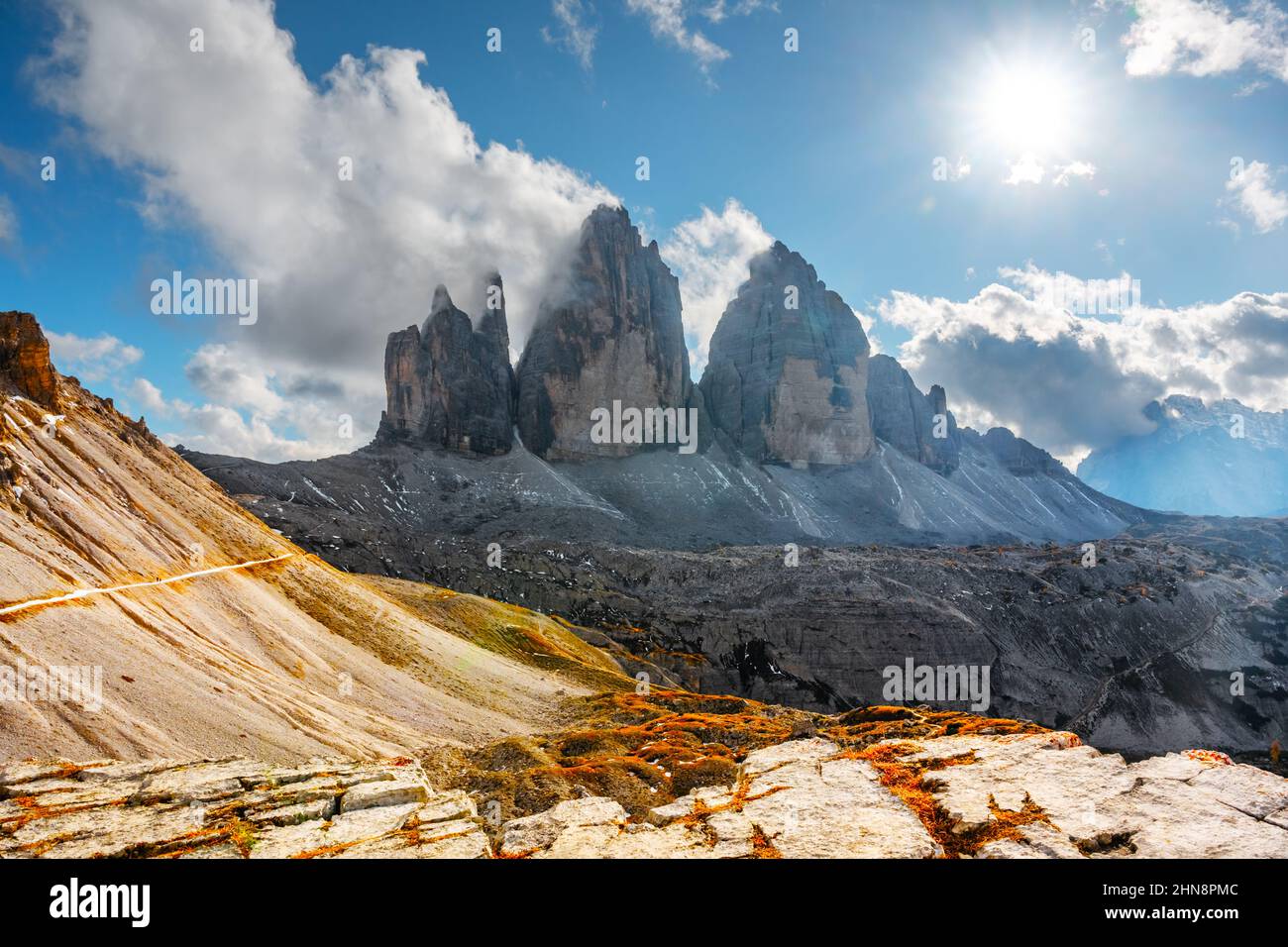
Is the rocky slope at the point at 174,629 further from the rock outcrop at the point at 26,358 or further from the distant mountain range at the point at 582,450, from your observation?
the distant mountain range at the point at 582,450

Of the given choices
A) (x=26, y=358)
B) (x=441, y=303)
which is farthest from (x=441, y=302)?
(x=26, y=358)

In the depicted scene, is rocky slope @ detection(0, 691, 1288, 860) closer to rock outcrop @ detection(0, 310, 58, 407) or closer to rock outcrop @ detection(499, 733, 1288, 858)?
rock outcrop @ detection(499, 733, 1288, 858)

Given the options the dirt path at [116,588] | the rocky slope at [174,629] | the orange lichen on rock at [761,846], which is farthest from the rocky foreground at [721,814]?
the dirt path at [116,588]

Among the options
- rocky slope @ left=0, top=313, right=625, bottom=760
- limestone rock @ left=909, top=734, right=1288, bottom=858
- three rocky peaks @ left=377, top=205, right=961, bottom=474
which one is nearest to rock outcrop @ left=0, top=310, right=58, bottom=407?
rocky slope @ left=0, top=313, right=625, bottom=760
